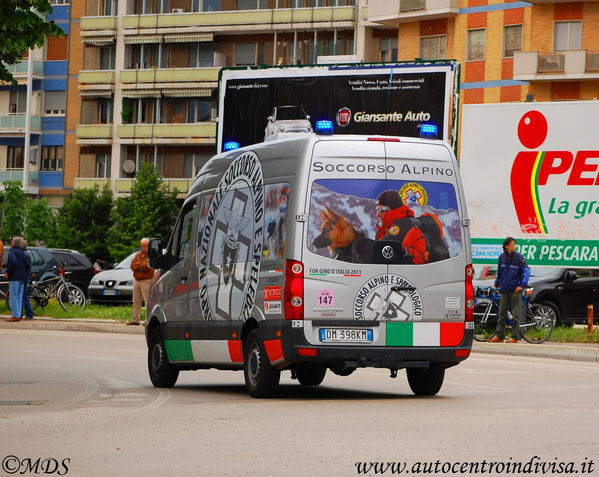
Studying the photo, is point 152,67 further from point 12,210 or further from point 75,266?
point 75,266

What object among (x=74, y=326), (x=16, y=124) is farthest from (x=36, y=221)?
(x=74, y=326)

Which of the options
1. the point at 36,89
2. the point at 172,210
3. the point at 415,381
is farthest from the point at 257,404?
the point at 36,89

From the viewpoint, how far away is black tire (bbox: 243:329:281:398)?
48.6ft

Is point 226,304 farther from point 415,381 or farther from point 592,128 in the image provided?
point 592,128

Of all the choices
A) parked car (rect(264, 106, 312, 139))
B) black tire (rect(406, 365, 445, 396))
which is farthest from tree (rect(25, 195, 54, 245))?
black tire (rect(406, 365, 445, 396))

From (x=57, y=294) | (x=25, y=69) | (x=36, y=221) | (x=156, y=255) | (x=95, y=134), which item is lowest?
(x=57, y=294)

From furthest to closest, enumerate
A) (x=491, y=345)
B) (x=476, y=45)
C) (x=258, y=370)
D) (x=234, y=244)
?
(x=476, y=45) < (x=491, y=345) < (x=234, y=244) < (x=258, y=370)

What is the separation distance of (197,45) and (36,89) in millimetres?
10594

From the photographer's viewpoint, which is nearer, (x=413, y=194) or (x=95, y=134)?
(x=413, y=194)

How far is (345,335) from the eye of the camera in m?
14.6

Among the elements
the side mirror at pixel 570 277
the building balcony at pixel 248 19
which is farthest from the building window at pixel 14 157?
the side mirror at pixel 570 277

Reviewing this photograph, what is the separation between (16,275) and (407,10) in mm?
40247

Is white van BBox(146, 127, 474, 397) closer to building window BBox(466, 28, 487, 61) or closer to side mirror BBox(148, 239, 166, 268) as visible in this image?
side mirror BBox(148, 239, 166, 268)

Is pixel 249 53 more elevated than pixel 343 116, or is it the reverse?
pixel 249 53
